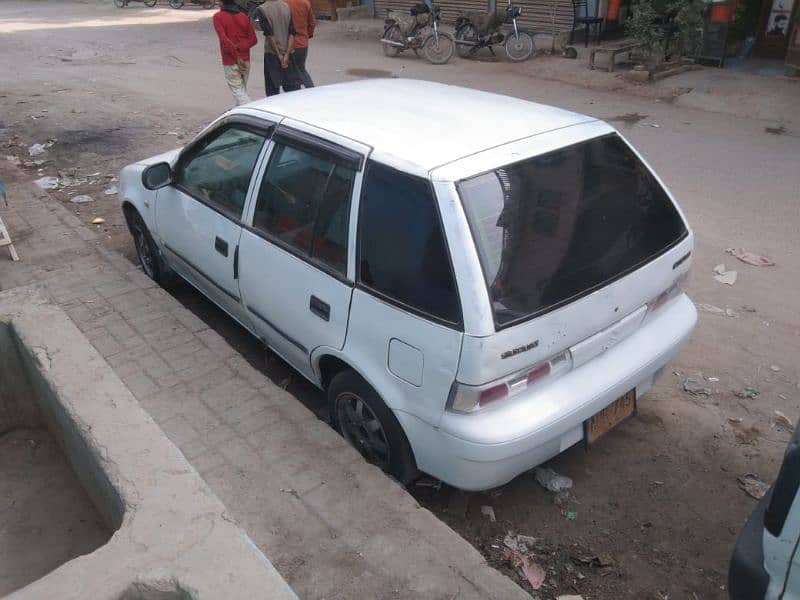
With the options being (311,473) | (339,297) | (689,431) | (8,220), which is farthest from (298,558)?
(8,220)

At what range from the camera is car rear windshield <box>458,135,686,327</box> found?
8.57 ft

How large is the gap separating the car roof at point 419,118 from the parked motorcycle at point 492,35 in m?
10.6

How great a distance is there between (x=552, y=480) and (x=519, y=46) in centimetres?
1202

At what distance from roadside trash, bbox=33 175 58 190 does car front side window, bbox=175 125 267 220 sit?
12.9ft

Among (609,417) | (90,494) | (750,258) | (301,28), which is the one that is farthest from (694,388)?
(301,28)

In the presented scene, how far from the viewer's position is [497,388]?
2570 millimetres

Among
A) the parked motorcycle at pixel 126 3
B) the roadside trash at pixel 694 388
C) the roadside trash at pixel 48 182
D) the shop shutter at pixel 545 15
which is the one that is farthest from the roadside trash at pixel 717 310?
the parked motorcycle at pixel 126 3

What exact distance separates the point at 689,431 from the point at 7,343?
11.6ft

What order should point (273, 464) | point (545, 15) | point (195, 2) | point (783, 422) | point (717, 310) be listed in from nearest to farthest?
point (273, 464)
point (783, 422)
point (717, 310)
point (545, 15)
point (195, 2)

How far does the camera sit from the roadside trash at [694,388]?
3912 mm

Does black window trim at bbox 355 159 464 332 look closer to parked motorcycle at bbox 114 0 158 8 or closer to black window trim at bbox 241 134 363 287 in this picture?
black window trim at bbox 241 134 363 287

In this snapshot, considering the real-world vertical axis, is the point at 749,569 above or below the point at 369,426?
→ above

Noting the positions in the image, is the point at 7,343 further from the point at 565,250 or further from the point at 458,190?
the point at 565,250

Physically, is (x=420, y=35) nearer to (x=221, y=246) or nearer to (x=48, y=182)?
(x=48, y=182)
